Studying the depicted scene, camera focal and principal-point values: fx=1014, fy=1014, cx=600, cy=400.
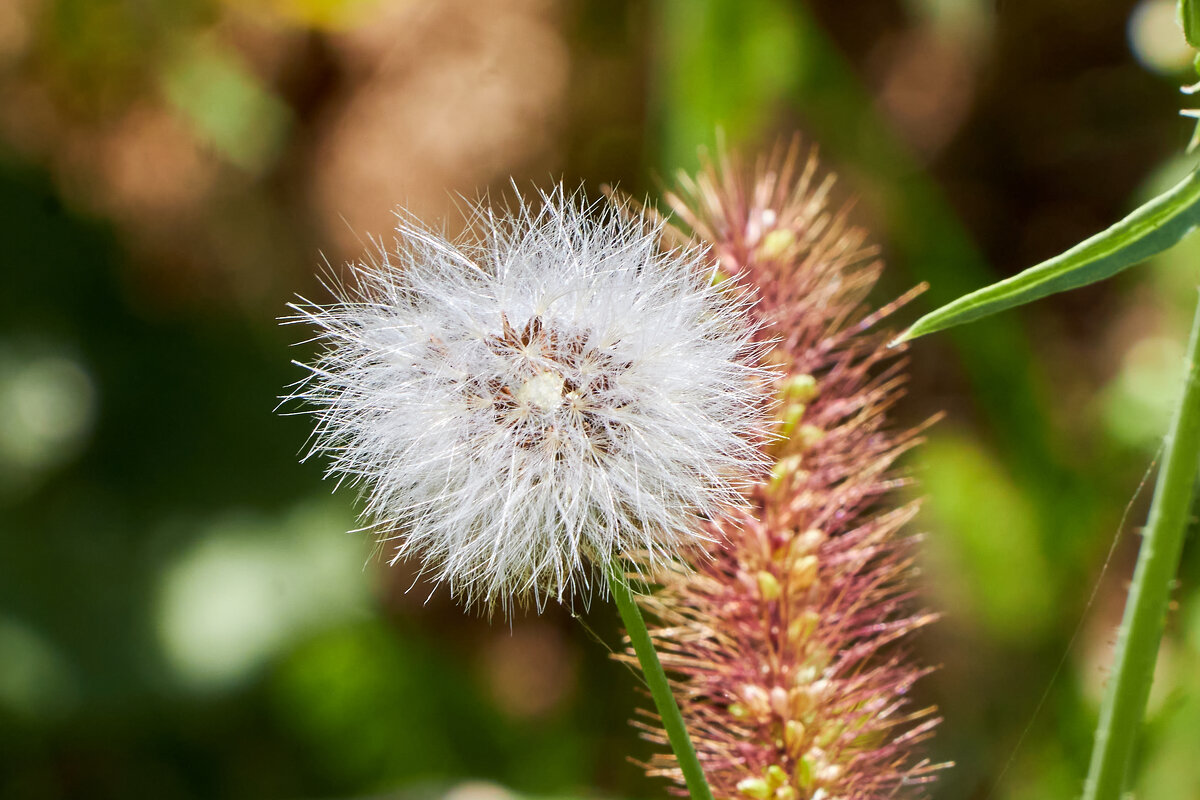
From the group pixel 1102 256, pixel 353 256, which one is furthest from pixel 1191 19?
pixel 353 256

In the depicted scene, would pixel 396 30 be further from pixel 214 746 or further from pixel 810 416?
pixel 810 416

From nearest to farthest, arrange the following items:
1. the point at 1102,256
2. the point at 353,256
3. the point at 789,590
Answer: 1. the point at 1102,256
2. the point at 789,590
3. the point at 353,256

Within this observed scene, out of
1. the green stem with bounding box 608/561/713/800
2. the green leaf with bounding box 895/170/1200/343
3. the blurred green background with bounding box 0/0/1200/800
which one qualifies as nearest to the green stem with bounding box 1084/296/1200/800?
the green leaf with bounding box 895/170/1200/343

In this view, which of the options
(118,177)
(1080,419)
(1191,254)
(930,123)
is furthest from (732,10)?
(118,177)

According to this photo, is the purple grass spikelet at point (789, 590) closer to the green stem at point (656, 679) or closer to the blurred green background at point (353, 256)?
the green stem at point (656, 679)

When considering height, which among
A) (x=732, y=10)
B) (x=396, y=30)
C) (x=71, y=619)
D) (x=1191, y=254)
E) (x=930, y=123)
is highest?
(x=396, y=30)

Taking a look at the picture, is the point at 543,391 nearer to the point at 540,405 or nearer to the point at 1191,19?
the point at 540,405
